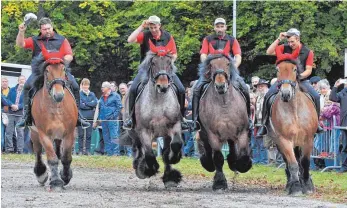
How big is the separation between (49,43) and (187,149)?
11859 millimetres

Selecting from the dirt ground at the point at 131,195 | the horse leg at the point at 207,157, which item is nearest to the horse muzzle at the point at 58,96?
the dirt ground at the point at 131,195

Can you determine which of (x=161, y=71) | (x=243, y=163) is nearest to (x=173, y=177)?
(x=243, y=163)

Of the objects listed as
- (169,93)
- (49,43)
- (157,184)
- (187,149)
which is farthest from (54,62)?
(187,149)

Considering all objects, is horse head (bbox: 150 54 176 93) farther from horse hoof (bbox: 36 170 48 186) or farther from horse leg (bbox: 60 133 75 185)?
horse hoof (bbox: 36 170 48 186)

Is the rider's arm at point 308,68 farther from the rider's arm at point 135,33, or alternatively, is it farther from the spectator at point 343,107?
the spectator at point 343,107

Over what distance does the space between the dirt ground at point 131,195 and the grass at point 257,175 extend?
64 centimetres

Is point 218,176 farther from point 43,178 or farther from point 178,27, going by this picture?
point 178,27

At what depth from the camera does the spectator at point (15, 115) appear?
31234mm

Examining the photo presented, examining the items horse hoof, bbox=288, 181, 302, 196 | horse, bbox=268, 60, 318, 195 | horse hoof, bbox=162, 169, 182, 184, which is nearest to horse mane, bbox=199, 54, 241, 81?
horse, bbox=268, 60, 318, 195

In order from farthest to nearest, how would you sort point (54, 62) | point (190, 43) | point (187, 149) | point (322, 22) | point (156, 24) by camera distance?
point (190, 43)
point (322, 22)
point (187, 149)
point (156, 24)
point (54, 62)

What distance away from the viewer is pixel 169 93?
17938mm

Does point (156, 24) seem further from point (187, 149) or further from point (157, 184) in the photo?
point (187, 149)

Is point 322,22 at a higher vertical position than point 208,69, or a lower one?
higher

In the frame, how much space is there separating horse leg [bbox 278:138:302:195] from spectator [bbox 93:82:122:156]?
13426 millimetres
